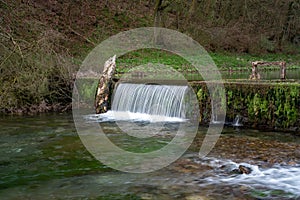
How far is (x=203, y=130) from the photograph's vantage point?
9.23m

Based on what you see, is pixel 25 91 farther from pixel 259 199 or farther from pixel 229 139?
pixel 259 199

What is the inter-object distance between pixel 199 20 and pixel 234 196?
90.8 ft

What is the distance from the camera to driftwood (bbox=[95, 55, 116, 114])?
12.9 metres

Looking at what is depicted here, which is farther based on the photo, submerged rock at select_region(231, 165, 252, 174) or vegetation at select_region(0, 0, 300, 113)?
vegetation at select_region(0, 0, 300, 113)

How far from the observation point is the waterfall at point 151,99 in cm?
1115

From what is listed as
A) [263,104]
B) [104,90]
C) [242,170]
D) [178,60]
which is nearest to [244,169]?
[242,170]

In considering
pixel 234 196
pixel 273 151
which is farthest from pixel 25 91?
pixel 234 196

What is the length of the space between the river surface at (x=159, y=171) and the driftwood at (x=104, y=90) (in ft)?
13.4

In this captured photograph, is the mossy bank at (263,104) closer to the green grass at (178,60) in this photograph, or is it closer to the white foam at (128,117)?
the white foam at (128,117)

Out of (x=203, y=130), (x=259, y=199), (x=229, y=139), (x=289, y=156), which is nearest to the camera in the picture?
(x=259, y=199)

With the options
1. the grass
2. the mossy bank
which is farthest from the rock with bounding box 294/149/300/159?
the grass

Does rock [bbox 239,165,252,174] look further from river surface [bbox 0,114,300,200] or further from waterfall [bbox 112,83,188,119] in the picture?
waterfall [bbox 112,83,188,119]

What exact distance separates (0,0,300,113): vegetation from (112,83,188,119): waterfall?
1.81 m

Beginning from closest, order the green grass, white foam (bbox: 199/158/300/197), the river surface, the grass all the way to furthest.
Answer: the river surface < white foam (bbox: 199/158/300/197) < the grass < the green grass
